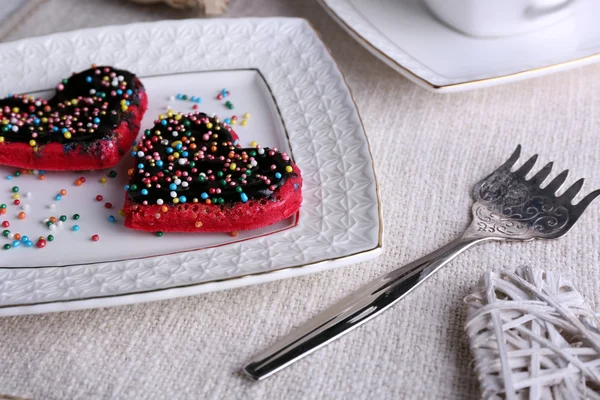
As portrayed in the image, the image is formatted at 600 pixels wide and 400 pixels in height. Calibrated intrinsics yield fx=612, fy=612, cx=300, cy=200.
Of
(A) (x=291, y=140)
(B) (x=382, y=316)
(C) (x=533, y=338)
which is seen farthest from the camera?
(A) (x=291, y=140)

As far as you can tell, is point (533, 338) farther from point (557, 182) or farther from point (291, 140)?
point (291, 140)

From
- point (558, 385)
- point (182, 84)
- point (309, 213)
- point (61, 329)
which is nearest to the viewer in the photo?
point (558, 385)

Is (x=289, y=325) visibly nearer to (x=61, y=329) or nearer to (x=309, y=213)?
(x=309, y=213)

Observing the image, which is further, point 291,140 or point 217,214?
point 291,140

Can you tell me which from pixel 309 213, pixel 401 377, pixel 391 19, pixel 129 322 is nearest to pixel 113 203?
pixel 129 322

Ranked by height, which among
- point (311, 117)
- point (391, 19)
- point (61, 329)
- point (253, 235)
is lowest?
point (61, 329)

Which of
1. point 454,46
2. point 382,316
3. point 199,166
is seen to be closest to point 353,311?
point 382,316

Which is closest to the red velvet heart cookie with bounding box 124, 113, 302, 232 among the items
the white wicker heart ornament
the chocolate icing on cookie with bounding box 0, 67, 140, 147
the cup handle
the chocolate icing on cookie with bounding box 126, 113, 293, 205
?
the chocolate icing on cookie with bounding box 126, 113, 293, 205

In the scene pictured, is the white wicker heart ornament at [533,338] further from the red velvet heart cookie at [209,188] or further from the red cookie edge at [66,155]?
the red cookie edge at [66,155]
